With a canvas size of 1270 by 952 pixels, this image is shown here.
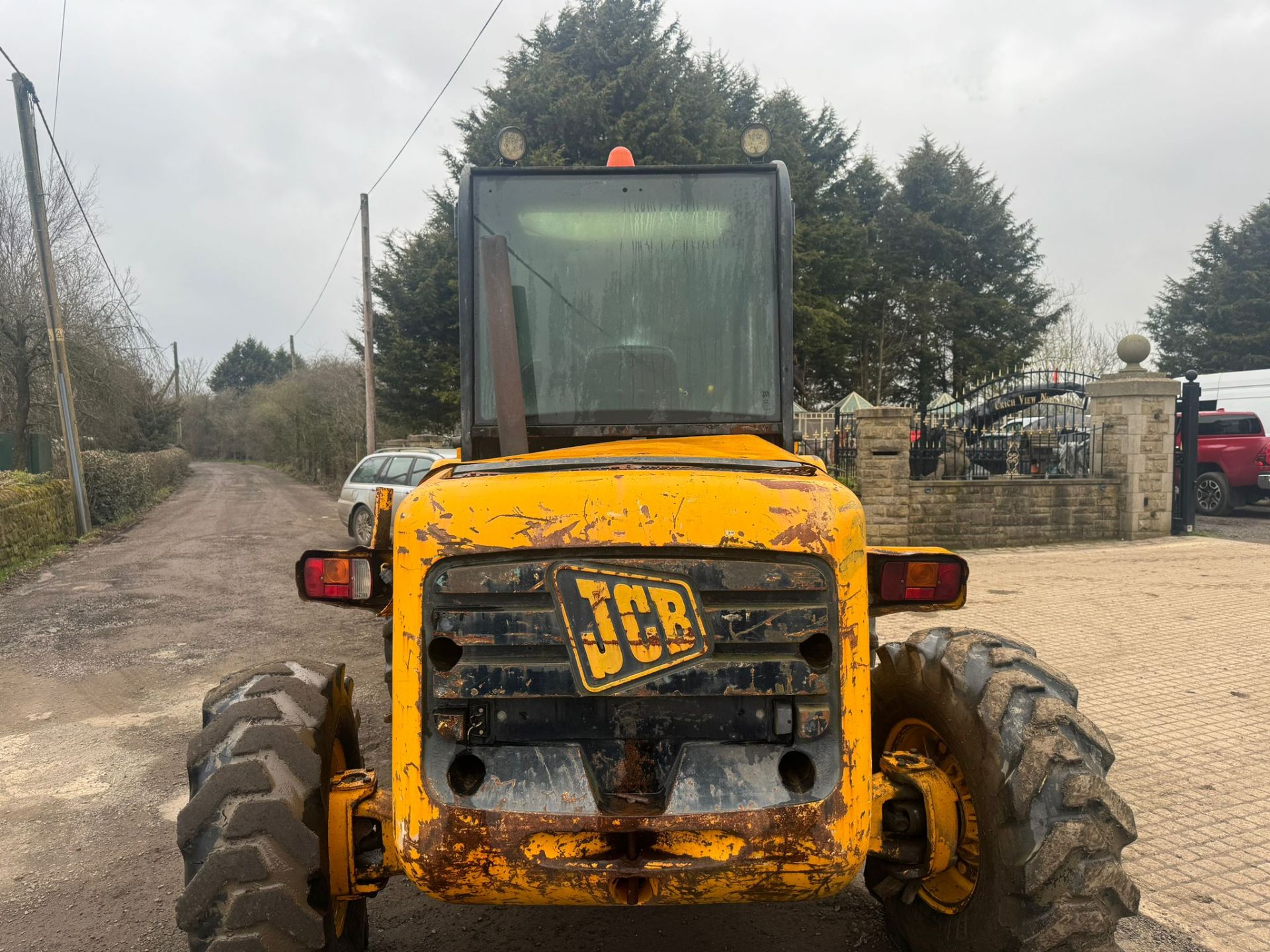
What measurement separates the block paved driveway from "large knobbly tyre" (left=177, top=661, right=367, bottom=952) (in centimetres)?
329

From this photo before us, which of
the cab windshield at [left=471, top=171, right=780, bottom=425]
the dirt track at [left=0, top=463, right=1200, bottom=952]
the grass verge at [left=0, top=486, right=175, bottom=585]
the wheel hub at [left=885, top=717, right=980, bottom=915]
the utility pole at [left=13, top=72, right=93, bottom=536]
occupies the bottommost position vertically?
the dirt track at [left=0, top=463, right=1200, bottom=952]

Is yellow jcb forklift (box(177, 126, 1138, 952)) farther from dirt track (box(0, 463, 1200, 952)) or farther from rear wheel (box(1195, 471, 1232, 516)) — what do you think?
rear wheel (box(1195, 471, 1232, 516))

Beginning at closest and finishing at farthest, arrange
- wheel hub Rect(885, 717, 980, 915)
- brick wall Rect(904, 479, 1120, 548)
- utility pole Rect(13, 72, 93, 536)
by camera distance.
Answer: wheel hub Rect(885, 717, 980, 915)
brick wall Rect(904, 479, 1120, 548)
utility pole Rect(13, 72, 93, 536)

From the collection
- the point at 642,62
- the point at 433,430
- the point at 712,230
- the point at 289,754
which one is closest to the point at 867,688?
the point at 289,754

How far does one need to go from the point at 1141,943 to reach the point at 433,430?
24.4 meters

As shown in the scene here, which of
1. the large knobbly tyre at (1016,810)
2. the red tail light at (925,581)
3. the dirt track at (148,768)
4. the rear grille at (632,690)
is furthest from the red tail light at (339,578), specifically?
the large knobbly tyre at (1016,810)

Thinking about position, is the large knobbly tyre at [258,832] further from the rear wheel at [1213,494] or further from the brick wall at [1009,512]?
the rear wheel at [1213,494]

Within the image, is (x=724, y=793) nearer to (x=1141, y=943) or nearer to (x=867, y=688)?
(x=867, y=688)

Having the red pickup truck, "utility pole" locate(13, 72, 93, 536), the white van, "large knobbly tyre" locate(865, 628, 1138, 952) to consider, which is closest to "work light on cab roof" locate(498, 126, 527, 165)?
"large knobbly tyre" locate(865, 628, 1138, 952)

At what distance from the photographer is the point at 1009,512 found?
14.4 metres

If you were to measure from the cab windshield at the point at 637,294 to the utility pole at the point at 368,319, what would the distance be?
2111cm

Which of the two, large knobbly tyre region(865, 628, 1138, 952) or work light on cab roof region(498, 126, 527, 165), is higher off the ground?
work light on cab roof region(498, 126, 527, 165)

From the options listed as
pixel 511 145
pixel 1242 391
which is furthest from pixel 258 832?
pixel 1242 391

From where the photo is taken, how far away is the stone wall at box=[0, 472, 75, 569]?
13828 millimetres
